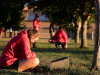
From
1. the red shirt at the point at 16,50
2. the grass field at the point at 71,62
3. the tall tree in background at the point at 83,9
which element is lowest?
the grass field at the point at 71,62

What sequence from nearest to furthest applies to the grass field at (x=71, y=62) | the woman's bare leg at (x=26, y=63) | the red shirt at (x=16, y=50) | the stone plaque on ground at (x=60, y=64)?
the red shirt at (x=16, y=50), the woman's bare leg at (x=26, y=63), the grass field at (x=71, y=62), the stone plaque on ground at (x=60, y=64)

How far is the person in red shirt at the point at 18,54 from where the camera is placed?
4.56m

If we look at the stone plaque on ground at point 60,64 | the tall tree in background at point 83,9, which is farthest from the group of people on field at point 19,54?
the tall tree in background at point 83,9

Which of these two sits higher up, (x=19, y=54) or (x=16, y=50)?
(x=16, y=50)

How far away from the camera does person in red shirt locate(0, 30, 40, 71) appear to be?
4.56 metres

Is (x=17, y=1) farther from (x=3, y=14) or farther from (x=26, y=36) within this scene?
(x=26, y=36)

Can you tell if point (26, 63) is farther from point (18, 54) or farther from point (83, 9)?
point (83, 9)

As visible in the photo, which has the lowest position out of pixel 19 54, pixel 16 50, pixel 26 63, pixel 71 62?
pixel 71 62

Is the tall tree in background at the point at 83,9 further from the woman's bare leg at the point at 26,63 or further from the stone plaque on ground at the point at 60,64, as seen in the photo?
the woman's bare leg at the point at 26,63

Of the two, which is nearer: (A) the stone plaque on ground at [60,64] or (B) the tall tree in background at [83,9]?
(A) the stone plaque on ground at [60,64]

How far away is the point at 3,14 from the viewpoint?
2412 cm

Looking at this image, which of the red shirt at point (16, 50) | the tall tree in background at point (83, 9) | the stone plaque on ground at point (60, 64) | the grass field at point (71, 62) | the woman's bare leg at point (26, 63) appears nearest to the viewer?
the red shirt at point (16, 50)

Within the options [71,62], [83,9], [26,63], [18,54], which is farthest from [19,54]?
[83,9]

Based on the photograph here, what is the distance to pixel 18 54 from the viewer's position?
4.75 m
